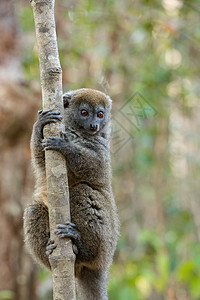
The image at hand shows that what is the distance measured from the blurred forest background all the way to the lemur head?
6.87 feet

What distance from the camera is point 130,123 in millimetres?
8250

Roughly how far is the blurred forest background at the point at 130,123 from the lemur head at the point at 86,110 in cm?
210

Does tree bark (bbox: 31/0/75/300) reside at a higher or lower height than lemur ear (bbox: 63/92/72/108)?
lower

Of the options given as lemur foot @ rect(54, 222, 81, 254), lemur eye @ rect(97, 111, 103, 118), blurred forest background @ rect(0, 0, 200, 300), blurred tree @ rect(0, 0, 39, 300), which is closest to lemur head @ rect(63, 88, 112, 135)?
lemur eye @ rect(97, 111, 103, 118)

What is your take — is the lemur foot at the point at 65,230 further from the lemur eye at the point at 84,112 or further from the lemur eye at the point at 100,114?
the lemur eye at the point at 100,114

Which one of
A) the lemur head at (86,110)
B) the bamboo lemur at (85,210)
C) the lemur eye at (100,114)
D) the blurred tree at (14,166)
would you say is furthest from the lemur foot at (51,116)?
the blurred tree at (14,166)

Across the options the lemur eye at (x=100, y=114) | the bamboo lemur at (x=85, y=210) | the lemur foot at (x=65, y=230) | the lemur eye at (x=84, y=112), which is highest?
the lemur eye at (x=100, y=114)

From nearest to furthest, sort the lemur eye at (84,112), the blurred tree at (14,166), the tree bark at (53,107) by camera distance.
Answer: the tree bark at (53,107) < the lemur eye at (84,112) < the blurred tree at (14,166)

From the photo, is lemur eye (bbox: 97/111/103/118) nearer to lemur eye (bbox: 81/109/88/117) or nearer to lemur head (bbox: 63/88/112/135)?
lemur head (bbox: 63/88/112/135)

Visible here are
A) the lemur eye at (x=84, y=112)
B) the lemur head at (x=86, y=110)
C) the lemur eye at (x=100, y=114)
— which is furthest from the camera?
the lemur eye at (x=100, y=114)

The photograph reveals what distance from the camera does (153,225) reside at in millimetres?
11414

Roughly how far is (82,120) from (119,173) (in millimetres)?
5897

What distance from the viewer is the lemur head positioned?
17.0 feet

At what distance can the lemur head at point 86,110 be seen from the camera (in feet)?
17.0
